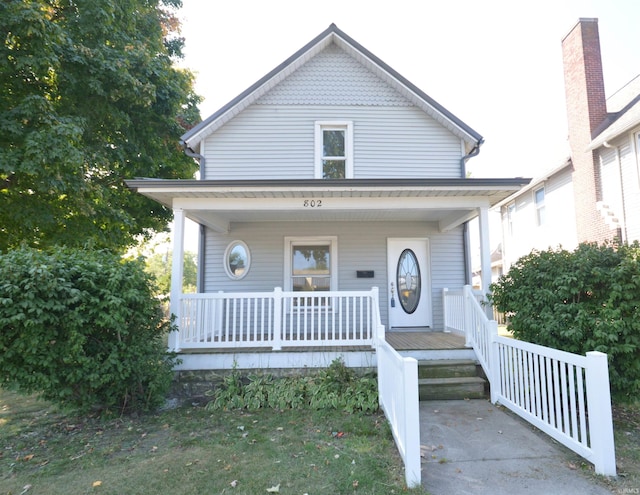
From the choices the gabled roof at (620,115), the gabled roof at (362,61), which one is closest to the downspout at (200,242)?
the gabled roof at (362,61)

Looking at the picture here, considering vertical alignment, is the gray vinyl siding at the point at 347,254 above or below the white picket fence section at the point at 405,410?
above

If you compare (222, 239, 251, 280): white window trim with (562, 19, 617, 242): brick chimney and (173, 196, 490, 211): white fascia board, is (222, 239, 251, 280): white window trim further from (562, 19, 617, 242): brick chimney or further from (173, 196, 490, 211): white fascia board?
(562, 19, 617, 242): brick chimney

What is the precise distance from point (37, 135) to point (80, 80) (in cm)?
237

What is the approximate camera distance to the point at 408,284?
26.9 feet

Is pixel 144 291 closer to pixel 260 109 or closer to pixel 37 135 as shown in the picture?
pixel 37 135

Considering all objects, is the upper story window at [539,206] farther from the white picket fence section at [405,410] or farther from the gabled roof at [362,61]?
the white picket fence section at [405,410]

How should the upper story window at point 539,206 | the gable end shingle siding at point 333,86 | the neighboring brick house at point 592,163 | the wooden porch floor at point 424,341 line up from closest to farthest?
the wooden porch floor at point 424,341 < the gable end shingle siding at point 333,86 < the neighboring brick house at point 592,163 < the upper story window at point 539,206

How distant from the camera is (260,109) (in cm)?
838

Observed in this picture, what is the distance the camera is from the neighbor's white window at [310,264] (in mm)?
8125

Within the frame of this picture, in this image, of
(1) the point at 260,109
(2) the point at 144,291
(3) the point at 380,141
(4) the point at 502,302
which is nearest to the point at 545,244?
(3) the point at 380,141

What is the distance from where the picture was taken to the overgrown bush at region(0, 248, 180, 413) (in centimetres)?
394

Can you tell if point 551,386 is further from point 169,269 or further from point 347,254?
point 169,269

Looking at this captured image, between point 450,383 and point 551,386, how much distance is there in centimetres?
167

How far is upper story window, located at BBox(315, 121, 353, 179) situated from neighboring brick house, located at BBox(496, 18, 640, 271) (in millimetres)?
7644
